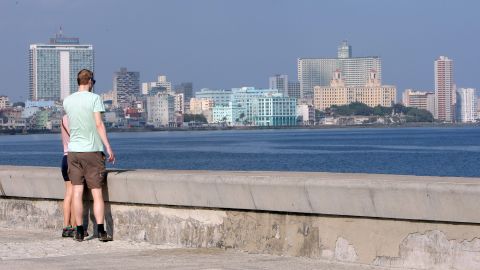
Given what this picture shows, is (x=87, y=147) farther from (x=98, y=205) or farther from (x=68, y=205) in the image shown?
(x=68, y=205)

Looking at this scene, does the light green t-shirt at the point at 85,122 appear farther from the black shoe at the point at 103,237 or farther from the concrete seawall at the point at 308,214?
the black shoe at the point at 103,237

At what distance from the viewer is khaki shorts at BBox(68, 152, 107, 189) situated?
11.2 m

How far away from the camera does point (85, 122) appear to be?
11141 millimetres

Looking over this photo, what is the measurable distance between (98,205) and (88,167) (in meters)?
0.38

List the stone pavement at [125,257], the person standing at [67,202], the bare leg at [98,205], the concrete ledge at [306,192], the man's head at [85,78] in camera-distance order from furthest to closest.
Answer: the person standing at [67,202]
the man's head at [85,78]
the bare leg at [98,205]
the stone pavement at [125,257]
the concrete ledge at [306,192]

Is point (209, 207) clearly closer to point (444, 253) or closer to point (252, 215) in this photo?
point (252, 215)

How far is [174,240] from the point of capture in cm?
1096

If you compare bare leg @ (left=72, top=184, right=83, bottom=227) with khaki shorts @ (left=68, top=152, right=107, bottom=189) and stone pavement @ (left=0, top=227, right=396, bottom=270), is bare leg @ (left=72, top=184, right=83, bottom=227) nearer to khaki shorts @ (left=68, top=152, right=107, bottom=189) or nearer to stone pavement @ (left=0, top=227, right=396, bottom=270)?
khaki shorts @ (left=68, top=152, right=107, bottom=189)

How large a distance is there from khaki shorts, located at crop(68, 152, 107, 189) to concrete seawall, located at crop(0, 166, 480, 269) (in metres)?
0.30

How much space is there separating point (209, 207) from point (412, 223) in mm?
2172

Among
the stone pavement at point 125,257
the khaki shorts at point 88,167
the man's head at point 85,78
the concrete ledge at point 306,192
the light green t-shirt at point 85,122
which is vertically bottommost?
the stone pavement at point 125,257

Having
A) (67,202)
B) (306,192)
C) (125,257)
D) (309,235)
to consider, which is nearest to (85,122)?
(67,202)

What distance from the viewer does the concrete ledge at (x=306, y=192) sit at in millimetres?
8914

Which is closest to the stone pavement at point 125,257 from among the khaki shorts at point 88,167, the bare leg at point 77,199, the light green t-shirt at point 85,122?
the bare leg at point 77,199
